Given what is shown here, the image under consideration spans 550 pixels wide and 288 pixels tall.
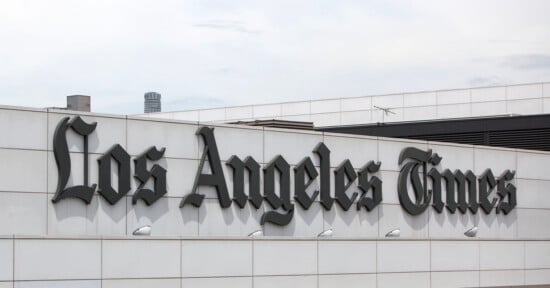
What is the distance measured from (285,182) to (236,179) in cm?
186

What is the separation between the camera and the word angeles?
2817cm

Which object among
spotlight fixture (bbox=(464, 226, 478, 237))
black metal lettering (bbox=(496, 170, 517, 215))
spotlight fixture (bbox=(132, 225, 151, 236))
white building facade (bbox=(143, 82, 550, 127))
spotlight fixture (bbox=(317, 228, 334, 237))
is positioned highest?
white building facade (bbox=(143, 82, 550, 127))

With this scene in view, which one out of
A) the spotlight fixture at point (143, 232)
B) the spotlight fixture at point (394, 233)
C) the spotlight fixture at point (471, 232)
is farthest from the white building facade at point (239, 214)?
the spotlight fixture at point (143, 232)

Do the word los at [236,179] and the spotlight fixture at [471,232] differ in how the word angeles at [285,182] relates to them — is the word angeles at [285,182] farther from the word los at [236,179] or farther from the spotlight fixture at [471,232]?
the spotlight fixture at [471,232]

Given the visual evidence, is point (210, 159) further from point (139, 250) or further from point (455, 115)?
point (455, 115)

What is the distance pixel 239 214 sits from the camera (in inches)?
1243

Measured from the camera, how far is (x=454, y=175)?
3800 cm

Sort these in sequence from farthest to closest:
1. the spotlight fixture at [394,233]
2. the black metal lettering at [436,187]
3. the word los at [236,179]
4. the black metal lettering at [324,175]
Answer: the black metal lettering at [436,187] → the spotlight fixture at [394,233] → the black metal lettering at [324,175] → the word los at [236,179]

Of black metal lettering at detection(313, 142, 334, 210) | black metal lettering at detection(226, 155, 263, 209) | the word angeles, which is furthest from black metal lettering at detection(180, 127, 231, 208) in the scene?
black metal lettering at detection(313, 142, 334, 210)

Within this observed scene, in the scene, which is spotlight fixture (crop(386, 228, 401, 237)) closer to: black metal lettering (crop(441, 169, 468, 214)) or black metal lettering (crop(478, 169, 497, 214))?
black metal lettering (crop(441, 169, 468, 214))

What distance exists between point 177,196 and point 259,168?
9.45 feet

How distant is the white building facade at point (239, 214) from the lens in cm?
2661

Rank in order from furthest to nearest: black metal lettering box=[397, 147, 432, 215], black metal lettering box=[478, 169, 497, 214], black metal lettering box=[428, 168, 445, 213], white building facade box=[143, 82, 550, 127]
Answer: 1. white building facade box=[143, 82, 550, 127]
2. black metal lettering box=[478, 169, 497, 214]
3. black metal lettering box=[428, 168, 445, 213]
4. black metal lettering box=[397, 147, 432, 215]

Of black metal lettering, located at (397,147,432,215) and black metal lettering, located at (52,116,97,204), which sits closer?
black metal lettering, located at (52,116,97,204)
